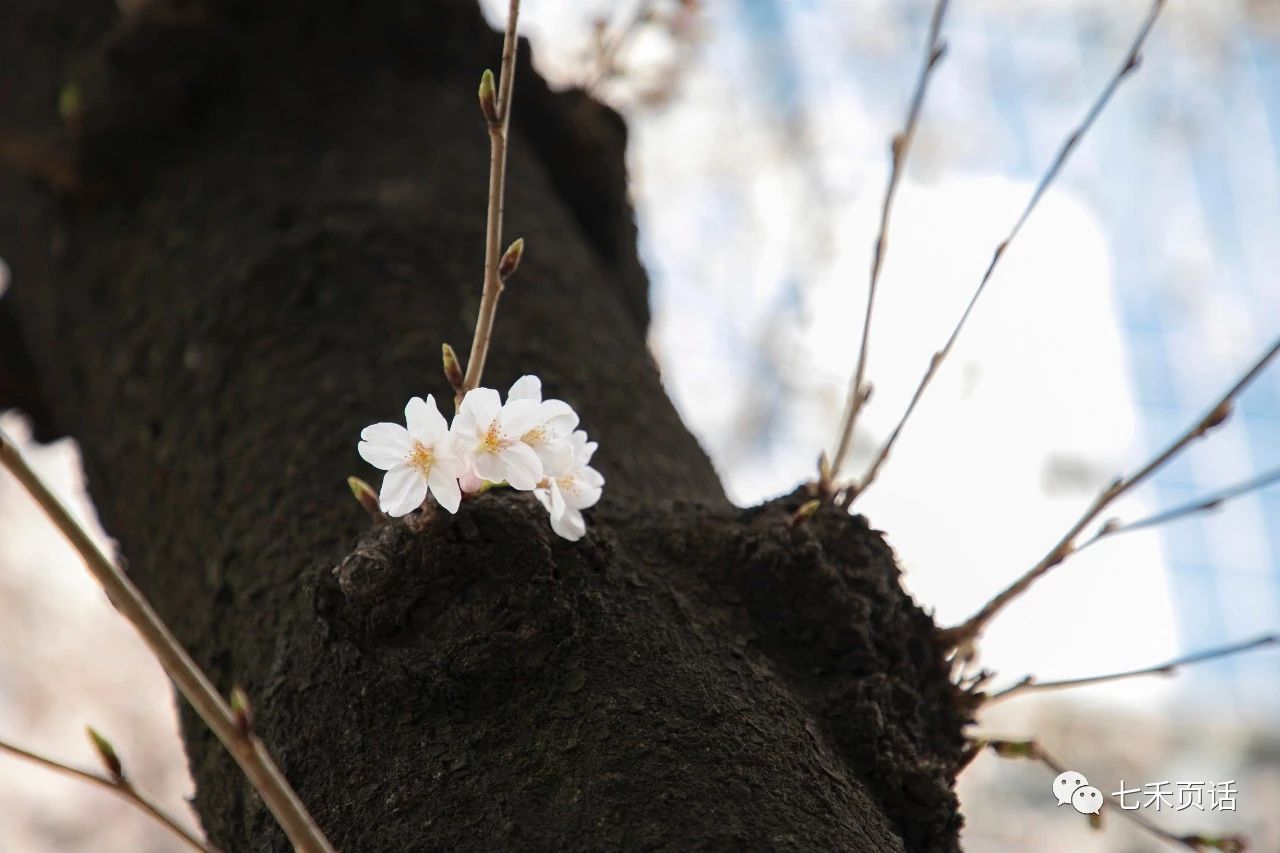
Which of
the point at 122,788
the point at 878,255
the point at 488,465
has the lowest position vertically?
the point at 122,788

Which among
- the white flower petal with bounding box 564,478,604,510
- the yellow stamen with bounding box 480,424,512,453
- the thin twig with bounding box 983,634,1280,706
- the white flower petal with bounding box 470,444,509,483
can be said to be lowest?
the white flower petal with bounding box 470,444,509,483

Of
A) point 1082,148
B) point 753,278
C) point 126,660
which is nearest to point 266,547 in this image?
point 753,278

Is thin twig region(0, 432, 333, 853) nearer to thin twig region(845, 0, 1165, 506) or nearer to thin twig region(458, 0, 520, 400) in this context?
thin twig region(458, 0, 520, 400)

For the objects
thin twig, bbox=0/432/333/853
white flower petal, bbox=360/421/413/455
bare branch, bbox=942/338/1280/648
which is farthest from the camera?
bare branch, bbox=942/338/1280/648

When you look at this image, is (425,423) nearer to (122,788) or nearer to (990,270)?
(122,788)

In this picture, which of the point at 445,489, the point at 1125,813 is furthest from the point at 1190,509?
the point at 445,489

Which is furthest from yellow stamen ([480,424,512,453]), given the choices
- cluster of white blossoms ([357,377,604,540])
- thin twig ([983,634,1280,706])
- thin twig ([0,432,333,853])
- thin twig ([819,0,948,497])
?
thin twig ([983,634,1280,706])

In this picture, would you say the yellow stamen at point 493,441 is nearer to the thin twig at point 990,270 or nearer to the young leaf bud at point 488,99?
the young leaf bud at point 488,99
